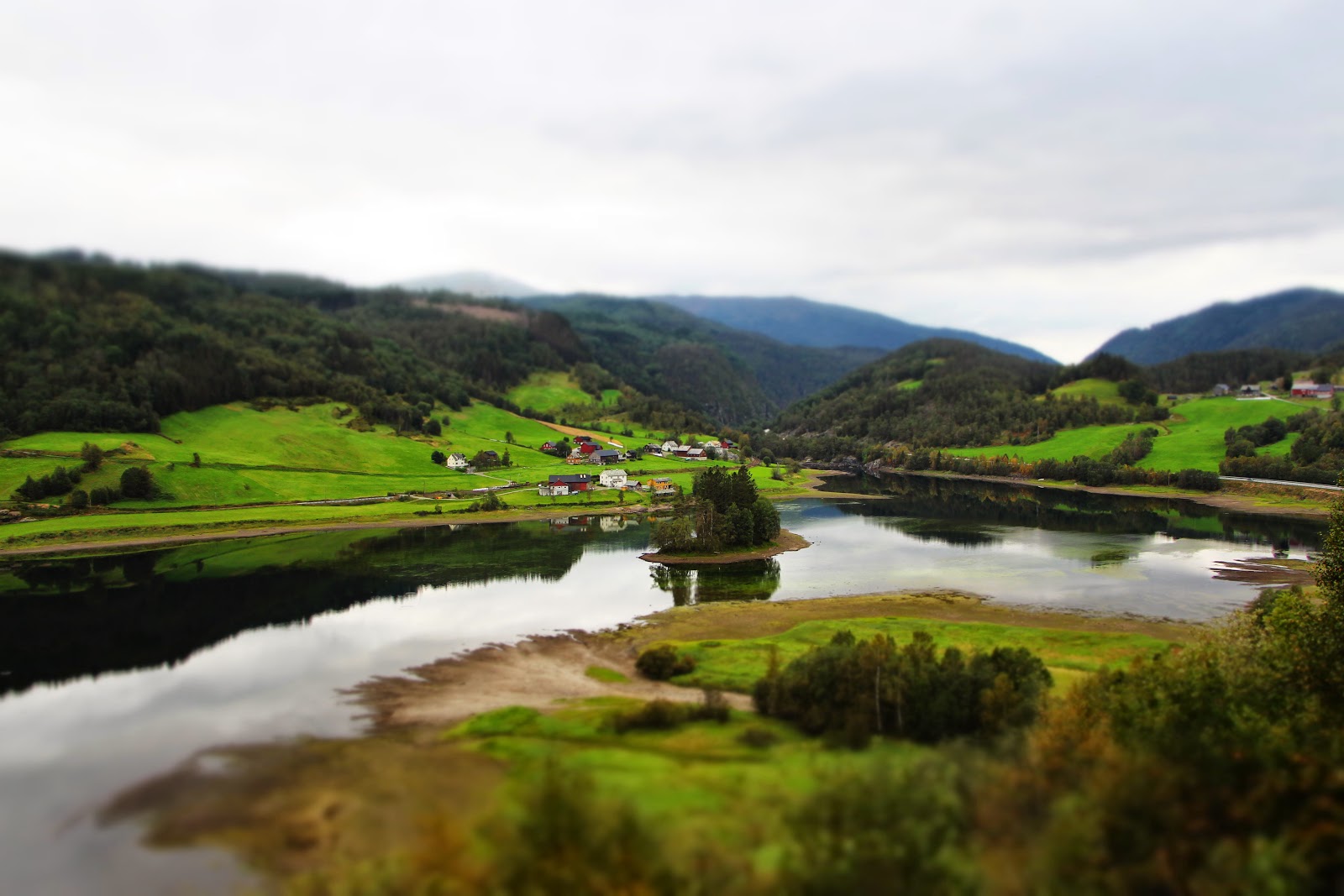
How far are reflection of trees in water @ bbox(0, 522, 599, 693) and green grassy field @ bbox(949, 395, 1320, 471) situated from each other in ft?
435

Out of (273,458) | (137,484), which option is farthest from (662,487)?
(137,484)

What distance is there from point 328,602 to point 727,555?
1860 inches

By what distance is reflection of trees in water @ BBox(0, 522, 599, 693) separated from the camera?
55938mm

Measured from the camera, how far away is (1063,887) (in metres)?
17.9

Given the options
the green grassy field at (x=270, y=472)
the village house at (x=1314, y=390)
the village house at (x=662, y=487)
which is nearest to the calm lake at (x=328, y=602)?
the green grassy field at (x=270, y=472)

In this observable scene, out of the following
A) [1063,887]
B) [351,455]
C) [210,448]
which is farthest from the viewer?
[351,455]

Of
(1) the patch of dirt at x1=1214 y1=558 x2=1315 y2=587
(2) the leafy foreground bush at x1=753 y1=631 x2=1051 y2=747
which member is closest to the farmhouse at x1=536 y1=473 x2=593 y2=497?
(2) the leafy foreground bush at x1=753 y1=631 x2=1051 y2=747

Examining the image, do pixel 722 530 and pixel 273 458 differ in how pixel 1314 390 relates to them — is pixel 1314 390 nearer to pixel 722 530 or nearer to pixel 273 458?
pixel 722 530

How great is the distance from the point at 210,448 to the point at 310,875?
134 m

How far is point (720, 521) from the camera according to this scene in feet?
317

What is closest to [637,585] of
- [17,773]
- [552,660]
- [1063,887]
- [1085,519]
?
[552,660]

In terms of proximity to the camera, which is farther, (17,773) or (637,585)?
(637,585)

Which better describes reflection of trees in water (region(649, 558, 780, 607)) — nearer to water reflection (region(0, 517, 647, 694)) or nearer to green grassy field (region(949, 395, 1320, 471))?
water reflection (region(0, 517, 647, 694))

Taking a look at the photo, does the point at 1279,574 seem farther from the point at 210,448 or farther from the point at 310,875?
the point at 210,448
